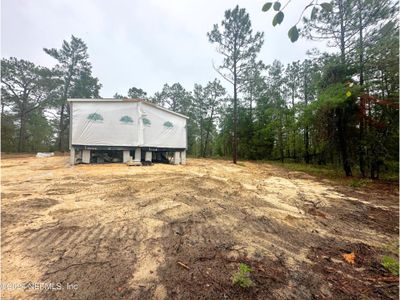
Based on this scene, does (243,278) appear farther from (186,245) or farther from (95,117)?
(95,117)

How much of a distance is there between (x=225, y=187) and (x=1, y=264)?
176 inches

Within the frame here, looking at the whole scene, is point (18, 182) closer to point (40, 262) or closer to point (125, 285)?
point (40, 262)

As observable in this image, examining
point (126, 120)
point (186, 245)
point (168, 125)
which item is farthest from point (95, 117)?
point (186, 245)

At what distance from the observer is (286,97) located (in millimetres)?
20500

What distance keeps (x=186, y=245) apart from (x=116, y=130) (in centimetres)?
852

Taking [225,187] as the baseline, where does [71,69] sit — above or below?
above

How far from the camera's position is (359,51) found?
23.3 feet

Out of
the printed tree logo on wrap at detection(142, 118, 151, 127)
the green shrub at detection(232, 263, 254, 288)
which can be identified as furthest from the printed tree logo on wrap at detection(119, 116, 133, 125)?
the green shrub at detection(232, 263, 254, 288)

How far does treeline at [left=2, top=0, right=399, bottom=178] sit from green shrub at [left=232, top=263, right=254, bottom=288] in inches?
80.2

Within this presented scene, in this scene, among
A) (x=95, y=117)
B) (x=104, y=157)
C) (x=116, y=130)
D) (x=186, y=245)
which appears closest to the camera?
(x=186, y=245)

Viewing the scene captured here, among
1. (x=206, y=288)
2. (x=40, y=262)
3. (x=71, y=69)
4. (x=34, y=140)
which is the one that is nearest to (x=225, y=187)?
(x=206, y=288)

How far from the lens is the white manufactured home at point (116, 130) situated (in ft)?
29.0

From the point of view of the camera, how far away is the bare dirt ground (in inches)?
63.4

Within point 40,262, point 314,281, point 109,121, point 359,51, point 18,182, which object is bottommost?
point 314,281
